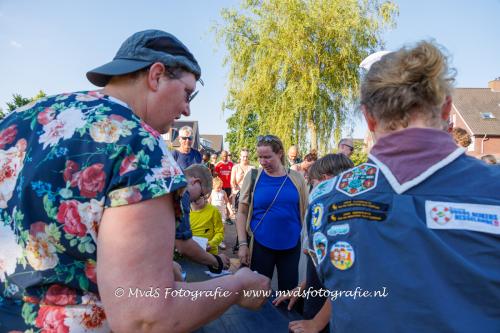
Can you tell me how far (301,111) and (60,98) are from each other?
1286 cm

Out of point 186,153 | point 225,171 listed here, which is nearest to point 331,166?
point 186,153

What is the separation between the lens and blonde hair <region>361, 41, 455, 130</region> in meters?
1.15

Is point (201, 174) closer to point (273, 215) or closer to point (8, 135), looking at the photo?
point (273, 215)

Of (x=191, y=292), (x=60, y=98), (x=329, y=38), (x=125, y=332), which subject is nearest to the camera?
(x=125, y=332)

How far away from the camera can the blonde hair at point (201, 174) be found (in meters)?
3.59

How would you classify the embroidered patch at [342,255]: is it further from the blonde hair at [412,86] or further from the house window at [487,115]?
the house window at [487,115]

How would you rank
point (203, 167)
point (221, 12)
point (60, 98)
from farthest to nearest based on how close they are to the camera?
point (221, 12) < point (203, 167) < point (60, 98)

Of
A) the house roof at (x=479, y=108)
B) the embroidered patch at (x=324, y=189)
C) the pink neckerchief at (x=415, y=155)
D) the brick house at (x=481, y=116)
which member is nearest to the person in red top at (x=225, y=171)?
the embroidered patch at (x=324, y=189)

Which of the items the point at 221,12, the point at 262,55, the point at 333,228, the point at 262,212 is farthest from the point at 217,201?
the point at 221,12

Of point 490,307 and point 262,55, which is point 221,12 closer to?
point 262,55

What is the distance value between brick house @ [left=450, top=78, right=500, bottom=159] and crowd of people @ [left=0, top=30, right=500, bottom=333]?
32223 millimetres

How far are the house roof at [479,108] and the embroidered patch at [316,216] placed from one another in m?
34.1

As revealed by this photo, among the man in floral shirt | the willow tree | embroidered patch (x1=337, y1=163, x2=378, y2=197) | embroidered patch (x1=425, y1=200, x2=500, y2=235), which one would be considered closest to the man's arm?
the man in floral shirt

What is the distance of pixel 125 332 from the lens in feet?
3.07
